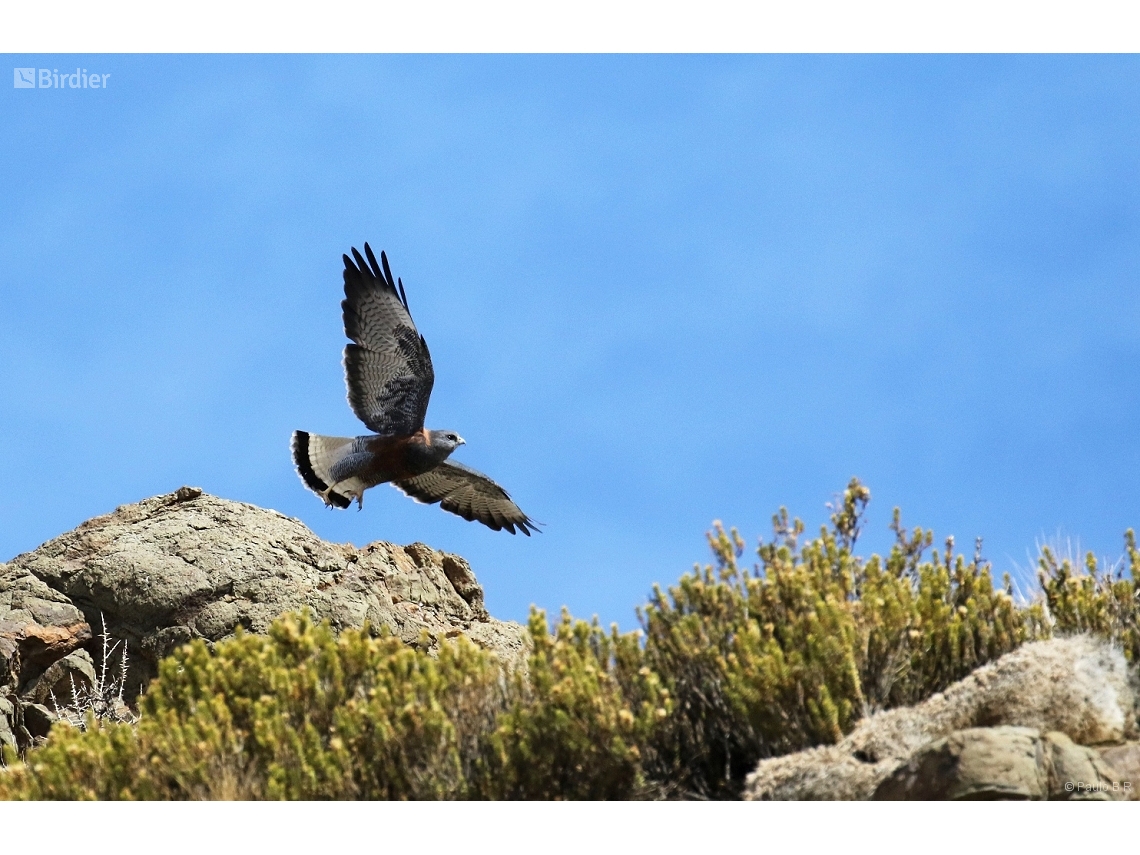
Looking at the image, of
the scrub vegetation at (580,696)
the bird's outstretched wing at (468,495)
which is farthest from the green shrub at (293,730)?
the bird's outstretched wing at (468,495)

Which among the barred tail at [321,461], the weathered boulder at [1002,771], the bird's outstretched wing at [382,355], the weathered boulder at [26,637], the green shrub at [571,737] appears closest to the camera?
the weathered boulder at [1002,771]

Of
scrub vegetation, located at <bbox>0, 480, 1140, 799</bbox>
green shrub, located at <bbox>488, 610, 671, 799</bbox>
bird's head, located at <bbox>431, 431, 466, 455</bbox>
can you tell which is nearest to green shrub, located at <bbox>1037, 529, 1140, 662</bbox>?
scrub vegetation, located at <bbox>0, 480, 1140, 799</bbox>

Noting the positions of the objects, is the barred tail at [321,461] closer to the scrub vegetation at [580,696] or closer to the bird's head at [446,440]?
the bird's head at [446,440]

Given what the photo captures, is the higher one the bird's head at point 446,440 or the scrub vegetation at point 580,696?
the bird's head at point 446,440

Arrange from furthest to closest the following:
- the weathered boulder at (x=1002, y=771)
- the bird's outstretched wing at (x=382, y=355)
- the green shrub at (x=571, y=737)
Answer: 1. the bird's outstretched wing at (x=382, y=355)
2. the green shrub at (x=571, y=737)
3. the weathered boulder at (x=1002, y=771)

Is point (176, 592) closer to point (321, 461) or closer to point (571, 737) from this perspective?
point (321, 461)

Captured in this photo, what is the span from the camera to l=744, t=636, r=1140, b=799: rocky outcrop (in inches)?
215

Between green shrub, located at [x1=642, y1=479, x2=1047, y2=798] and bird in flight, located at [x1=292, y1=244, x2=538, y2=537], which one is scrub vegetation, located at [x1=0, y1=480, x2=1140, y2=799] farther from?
bird in flight, located at [x1=292, y1=244, x2=538, y2=537]

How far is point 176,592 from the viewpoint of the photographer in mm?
9914

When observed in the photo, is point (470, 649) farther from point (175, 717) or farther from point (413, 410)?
point (413, 410)

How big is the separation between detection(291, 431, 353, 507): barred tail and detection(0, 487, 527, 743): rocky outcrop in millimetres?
1395

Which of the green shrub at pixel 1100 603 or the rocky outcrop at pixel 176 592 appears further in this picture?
the rocky outcrop at pixel 176 592

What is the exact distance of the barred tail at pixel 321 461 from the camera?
12180mm

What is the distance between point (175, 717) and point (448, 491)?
638 cm
